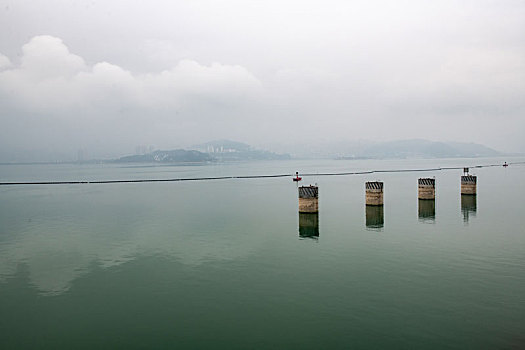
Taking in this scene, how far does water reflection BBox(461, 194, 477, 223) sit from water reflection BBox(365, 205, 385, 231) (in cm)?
786

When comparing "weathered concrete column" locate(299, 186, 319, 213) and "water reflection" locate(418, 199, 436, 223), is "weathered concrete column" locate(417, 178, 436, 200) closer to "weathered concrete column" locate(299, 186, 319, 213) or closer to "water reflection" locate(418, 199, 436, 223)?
"water reflection" locate(418, 199, 436, 223)

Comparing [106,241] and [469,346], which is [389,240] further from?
[106,241]

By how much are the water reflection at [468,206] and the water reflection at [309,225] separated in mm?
14111

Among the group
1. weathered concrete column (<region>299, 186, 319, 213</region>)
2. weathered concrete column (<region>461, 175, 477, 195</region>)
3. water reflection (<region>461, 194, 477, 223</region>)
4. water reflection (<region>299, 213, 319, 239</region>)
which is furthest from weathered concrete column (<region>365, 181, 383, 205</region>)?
weathered concrete column (<region>461, 175, 477, 195</region>)

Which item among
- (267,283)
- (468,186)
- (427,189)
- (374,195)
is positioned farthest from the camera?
(468,186)

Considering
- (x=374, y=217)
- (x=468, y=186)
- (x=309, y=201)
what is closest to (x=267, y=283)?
(x=309, y=201)

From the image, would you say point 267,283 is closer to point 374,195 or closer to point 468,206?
point 374,195

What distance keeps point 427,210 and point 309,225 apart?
630 inches

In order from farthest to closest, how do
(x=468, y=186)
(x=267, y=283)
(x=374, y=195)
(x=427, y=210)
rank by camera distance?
(x=468, y=186)
(x=374, y=195)
(x=427, y=210)
(x=267, y=283)

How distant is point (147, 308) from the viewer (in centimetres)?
1727

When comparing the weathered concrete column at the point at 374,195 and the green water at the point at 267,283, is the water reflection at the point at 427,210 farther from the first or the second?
the weathered concrete column at the point at 374,195

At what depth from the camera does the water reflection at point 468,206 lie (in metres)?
40.7

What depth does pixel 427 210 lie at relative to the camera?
144 ft

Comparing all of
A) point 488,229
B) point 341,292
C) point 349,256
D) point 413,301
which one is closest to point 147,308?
point 341,292
